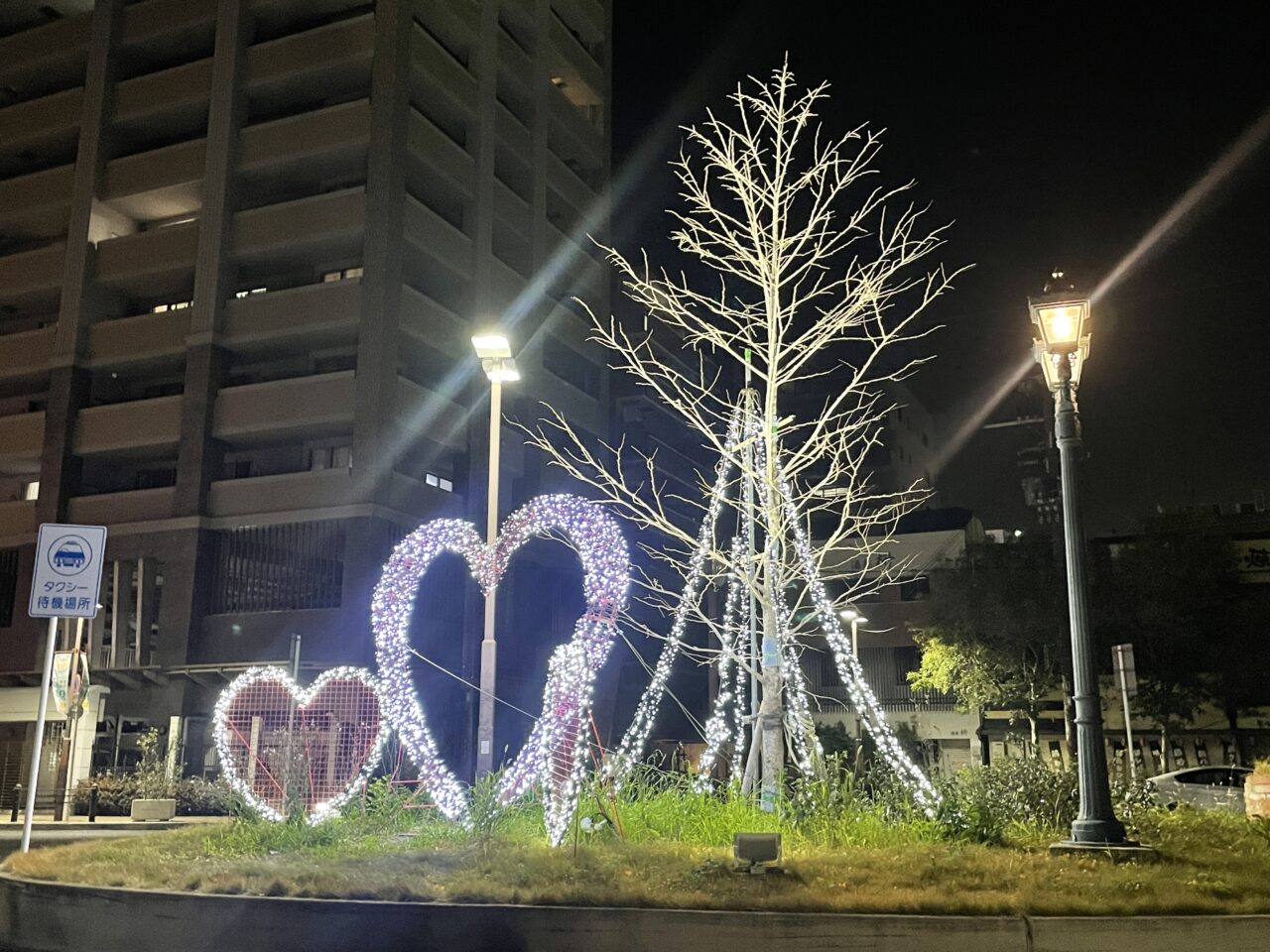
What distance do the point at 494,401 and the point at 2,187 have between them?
3591cm

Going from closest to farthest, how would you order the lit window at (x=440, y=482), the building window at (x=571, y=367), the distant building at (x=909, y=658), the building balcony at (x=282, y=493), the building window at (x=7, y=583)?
the building balcony at (x=282, y=493)
the building window at (x=7, y=583)
the lit window at (x=440, y=482)
the distant building at (x=909, y=658)
the building window at (x=571, y=367)

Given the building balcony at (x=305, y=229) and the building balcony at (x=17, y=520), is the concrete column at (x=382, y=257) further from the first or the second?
the building balcony at (x=17, y=520)

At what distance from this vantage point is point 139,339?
40.8 metres

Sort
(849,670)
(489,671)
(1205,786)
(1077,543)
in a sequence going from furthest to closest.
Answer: (1205,786) → (489,671) → (849,670) → (1077,543)

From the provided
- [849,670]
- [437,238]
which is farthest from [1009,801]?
[437,238]

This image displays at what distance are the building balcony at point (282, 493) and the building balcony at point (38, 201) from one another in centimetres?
1470

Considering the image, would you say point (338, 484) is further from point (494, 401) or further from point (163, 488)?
point (494, 401)

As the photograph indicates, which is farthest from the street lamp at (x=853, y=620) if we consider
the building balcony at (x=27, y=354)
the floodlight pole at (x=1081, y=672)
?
the building balcony at (x=27, y=354)

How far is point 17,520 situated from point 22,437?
312 centimetres

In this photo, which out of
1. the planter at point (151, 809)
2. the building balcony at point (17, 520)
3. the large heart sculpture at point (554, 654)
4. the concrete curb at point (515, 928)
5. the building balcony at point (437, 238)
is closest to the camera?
the concrete curb at point (515, 928)

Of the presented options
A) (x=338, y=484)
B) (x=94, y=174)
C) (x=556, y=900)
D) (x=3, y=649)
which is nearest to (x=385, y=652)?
(x=556, y=900)

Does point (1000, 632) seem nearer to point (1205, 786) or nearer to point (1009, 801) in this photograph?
point (1205, 786)

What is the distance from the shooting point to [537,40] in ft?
168

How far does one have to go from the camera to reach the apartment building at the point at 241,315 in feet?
120
